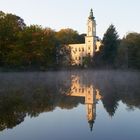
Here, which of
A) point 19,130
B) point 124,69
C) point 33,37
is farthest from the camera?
point 124,69

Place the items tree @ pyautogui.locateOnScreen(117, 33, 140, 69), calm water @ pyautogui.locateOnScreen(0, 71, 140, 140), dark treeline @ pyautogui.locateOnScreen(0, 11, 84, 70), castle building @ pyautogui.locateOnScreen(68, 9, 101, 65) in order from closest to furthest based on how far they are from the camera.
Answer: calm water @ pyautogui.locateOnScreen(0, 71, 140, 140)
dark treeline @ pyautogui.locateOnScreen(0, 11, 84, 70)
tree @ pyautogui.locateOnScreen(117, 33, 140, 69)
castle building @ pyautogui.locateOnScreen(68, 9, 101, 65)

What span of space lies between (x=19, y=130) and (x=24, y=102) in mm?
7104

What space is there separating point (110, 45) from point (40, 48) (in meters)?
17.9

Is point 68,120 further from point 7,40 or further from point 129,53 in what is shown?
point 129,53

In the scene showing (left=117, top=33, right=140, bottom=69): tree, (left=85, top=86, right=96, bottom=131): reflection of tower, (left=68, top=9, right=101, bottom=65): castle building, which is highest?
(left=68, top=9, right=101, bottom=65): castle building

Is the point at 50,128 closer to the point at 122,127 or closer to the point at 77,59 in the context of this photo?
the point at 122,127

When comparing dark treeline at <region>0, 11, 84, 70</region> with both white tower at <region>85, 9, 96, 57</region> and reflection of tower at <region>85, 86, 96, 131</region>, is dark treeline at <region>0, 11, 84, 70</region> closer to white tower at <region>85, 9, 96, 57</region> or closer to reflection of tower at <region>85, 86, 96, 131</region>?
white tower at <region>85, 9, 96, 57</region>

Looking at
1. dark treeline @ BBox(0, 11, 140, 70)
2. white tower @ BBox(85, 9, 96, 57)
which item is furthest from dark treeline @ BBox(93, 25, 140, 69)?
white tower @ BBox(85, 9, 96, 57)

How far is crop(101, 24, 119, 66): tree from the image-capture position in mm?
80250

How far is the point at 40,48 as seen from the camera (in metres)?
70.8

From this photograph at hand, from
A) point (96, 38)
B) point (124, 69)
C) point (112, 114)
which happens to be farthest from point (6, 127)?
point (96, 38)

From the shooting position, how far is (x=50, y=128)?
11414mm

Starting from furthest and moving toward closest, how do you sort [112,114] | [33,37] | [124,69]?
[124,69] < [33,37] < [112,114]

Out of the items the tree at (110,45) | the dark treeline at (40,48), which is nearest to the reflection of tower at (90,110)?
the dark treeline at (40,48)
